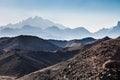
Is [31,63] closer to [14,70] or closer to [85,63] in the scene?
[14,70]

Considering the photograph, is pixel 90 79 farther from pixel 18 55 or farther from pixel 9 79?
pixel 18 55

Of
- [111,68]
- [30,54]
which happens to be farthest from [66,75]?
[30,54]

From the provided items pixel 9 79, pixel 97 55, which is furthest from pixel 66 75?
pixel 9 79

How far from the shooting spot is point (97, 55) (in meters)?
74.5

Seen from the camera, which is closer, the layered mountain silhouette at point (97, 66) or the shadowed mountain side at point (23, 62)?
the layered mountain silhouette at point (97, 66)

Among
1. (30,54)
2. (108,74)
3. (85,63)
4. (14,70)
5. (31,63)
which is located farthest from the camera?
(30,54)

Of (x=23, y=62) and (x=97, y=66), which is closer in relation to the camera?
(x=97, y=66)

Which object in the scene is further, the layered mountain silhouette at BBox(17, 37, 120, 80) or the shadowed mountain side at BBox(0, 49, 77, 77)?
the shadowed mountain side at BBox(0, 49, 77, 77)

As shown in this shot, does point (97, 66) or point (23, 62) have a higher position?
point (97, 66)

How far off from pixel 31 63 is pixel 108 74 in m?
105

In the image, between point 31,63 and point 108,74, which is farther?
point 31,63

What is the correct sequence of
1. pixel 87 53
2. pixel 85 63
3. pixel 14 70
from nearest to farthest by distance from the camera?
pixel 85 63
pixel 87 53
pixel 14 70

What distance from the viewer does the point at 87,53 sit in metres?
81.2

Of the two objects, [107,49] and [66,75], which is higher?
[107,49]
